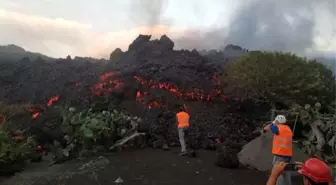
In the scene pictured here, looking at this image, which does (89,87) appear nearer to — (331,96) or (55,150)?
(55,150)

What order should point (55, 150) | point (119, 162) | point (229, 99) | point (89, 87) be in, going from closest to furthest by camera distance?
1. point (119, 162)
2. point (55, 150)
3. point (229, 99)
4. point (89, 87)

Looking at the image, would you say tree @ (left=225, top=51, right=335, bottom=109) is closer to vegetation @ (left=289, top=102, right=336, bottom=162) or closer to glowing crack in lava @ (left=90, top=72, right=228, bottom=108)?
glowing crack in lava @ (left=90, top=72, right=228, bottom=108)

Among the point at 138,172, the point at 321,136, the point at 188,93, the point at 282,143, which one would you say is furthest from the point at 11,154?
the point at 188,93

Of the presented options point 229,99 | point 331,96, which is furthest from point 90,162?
point 331,96

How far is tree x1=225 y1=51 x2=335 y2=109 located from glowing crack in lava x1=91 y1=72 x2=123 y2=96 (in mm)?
6732

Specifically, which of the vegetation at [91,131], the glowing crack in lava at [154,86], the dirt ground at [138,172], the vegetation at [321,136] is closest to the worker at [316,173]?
the dirt ground at [138,172]

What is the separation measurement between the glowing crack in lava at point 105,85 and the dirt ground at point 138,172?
24.1 feet

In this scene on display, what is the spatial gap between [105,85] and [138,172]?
10.4m

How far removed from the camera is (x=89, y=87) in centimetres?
2136

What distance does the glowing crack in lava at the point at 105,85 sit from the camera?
19.8 meters

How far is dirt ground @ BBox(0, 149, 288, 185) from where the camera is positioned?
10391mm

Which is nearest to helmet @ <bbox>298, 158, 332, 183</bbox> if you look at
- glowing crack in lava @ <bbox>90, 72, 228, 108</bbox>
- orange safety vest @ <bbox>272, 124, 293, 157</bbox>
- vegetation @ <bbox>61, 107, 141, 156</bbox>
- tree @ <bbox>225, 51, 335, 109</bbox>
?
orange safety vest @ <bbox>272, 124, 293, 157</bbox>

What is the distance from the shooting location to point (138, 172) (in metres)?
11.0

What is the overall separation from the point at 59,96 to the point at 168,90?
278 inches
